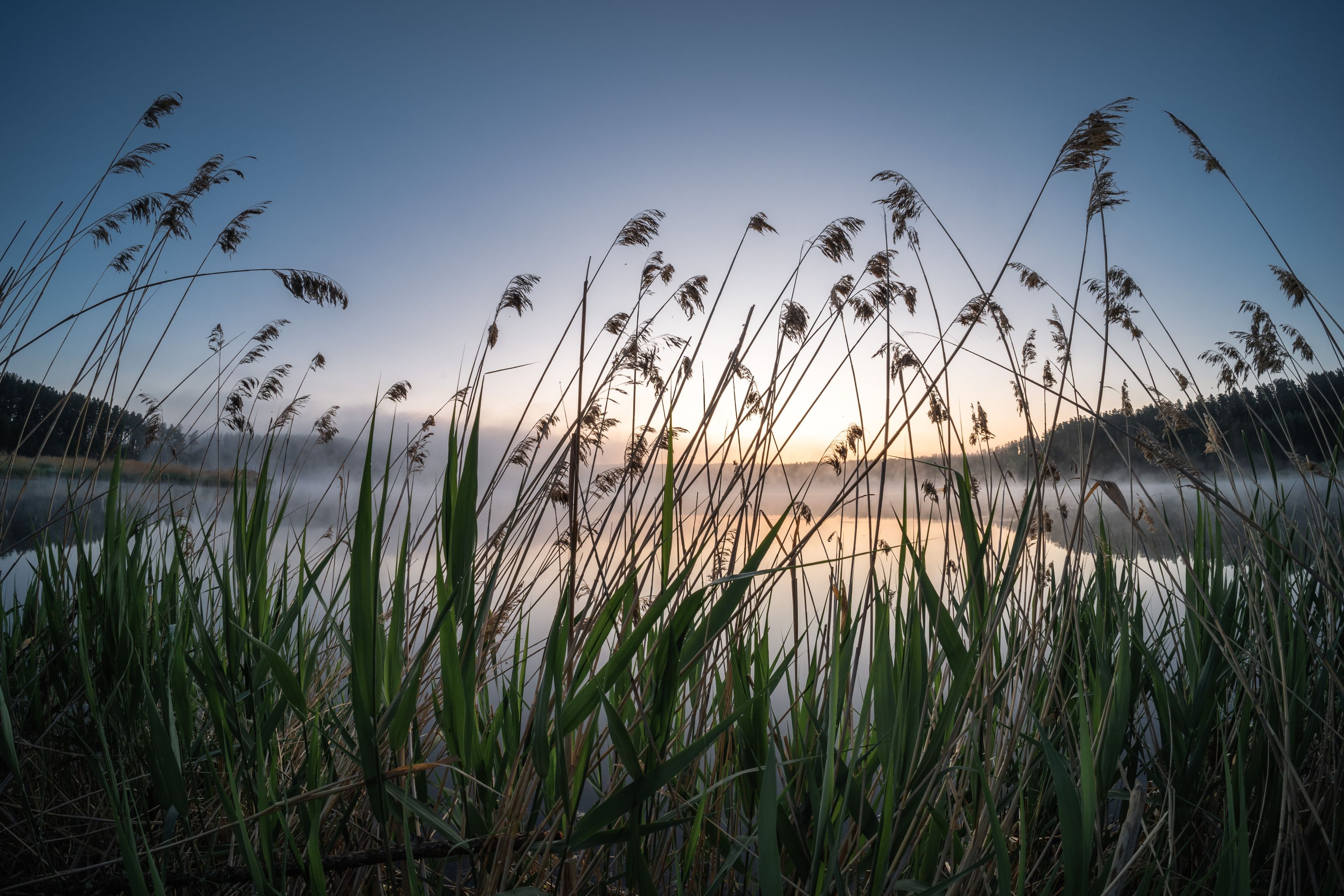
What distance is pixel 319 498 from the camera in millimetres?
2611

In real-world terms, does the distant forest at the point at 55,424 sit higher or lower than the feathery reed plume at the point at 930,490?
higher

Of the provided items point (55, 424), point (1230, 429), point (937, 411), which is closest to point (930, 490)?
point (937, 411)

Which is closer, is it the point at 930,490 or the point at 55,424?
the point at 55,424

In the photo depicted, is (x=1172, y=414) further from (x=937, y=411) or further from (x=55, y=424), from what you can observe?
(x=55, y=424)

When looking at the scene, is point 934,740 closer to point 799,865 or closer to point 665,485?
point 799,865

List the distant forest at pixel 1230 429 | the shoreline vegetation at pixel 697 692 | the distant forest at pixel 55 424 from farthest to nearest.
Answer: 1. the distant forest at pixel 55 424
2. the distant forest at pixel 1230 429
3. the shoreline vegetation at pixel 697 692

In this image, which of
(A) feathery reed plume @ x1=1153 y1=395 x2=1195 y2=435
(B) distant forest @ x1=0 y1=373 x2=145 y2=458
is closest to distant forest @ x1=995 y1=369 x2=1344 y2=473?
(A) feathery reed plume @ x1=1153 y1=395 x2=1195 y2=435

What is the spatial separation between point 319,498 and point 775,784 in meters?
2.37

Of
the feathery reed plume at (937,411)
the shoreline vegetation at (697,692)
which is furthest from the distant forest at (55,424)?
the feathery reed plume at (937,411)

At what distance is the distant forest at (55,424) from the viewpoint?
212 cm

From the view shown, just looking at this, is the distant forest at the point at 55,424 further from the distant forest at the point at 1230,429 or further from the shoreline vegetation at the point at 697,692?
the distant forest at the point at 1230,429

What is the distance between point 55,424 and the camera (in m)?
2.03

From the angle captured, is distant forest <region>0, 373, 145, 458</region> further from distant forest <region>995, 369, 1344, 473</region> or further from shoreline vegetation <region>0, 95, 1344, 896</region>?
distant forest <region>995, 369, 1344, 473</region>

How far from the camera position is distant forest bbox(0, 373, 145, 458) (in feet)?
6.95
